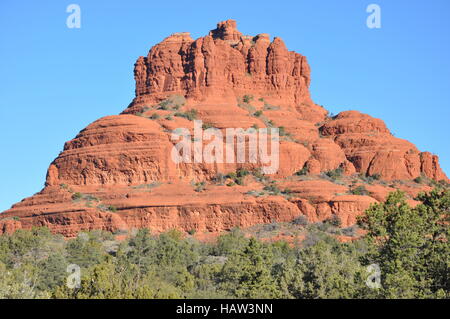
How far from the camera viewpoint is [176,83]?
15900cm

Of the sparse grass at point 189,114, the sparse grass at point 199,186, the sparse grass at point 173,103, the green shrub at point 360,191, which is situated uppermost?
the sparse grass at point 173,103

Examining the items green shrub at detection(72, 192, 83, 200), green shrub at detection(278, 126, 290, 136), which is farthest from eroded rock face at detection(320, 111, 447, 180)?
green shrub at detection(72, 192, 83, 200)

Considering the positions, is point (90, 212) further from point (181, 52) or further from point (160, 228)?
point (181, 52)

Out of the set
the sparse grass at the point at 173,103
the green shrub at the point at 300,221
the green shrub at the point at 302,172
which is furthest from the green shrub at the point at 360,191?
the sparse grass at the point at 173,103

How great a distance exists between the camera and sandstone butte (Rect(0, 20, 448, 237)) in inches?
5217

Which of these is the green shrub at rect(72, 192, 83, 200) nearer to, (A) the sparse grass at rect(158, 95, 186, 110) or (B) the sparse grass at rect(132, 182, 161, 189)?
(B) the sparse grass at rect(132, 182, 161, 189)

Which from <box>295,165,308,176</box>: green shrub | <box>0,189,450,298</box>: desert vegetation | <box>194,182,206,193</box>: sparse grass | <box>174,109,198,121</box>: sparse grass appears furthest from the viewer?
<box>174,109,198,121</box>: sparse grass

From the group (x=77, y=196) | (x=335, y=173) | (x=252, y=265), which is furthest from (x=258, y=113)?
(x=252, y=265)

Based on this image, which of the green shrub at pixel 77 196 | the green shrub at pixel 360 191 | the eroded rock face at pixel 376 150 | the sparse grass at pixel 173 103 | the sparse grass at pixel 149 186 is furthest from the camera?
the sparse grass at pixel 173 103

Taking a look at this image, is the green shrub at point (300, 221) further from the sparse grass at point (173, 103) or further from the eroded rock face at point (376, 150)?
the sparse grass at point (173, 103)

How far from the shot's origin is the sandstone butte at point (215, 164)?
13250cm

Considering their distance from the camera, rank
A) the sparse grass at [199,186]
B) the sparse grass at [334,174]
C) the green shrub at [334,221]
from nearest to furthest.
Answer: the green shrub at [334,221] → the sparse grass at [199,186] → the sparse grass at [334,174]
